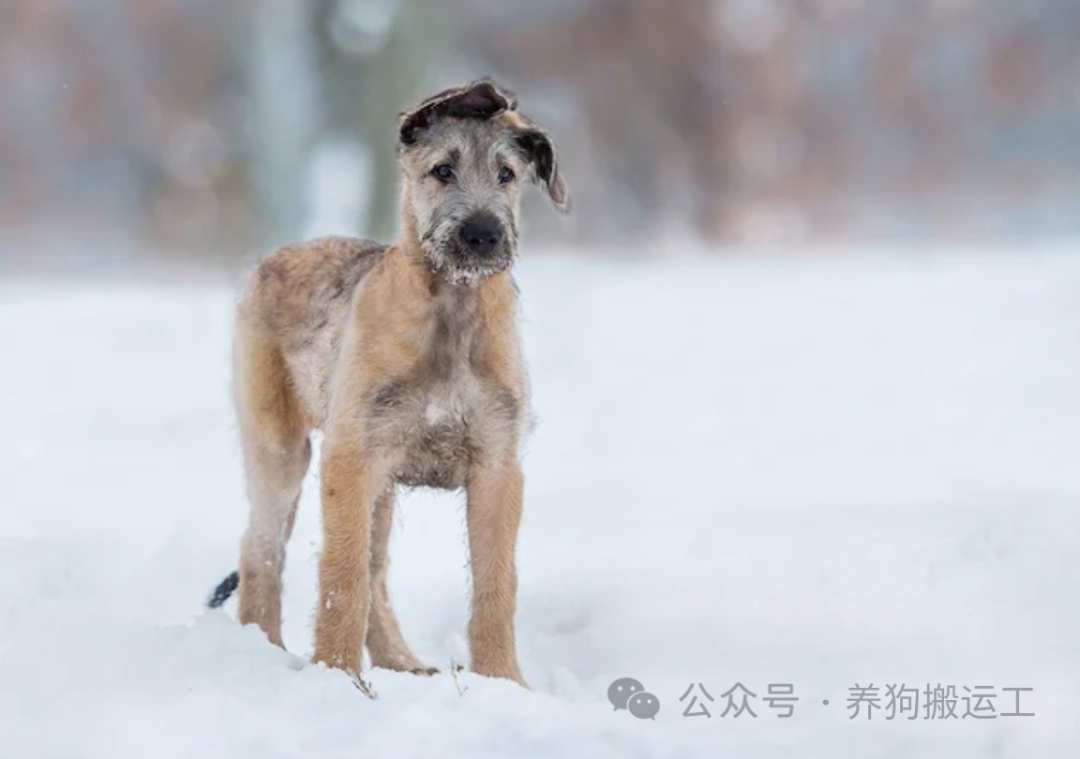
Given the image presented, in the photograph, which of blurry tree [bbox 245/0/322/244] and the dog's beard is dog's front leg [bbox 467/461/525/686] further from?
blurry tree [bbox 245/0/322/244]

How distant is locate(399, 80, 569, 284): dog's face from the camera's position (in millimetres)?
5484

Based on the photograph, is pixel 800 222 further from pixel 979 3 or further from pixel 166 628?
pixel 166 628

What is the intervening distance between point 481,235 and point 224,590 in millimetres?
2291

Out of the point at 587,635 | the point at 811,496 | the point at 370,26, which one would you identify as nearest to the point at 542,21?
the point at 370,26

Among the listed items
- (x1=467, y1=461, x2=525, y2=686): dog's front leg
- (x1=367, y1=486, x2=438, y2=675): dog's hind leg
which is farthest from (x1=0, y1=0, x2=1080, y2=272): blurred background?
(x1=467, y1=461, x2=525, y2=686): dog's front leg

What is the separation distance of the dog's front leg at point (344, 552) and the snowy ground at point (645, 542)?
0.53 ft

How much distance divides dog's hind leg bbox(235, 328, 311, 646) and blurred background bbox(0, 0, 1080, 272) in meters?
14.1

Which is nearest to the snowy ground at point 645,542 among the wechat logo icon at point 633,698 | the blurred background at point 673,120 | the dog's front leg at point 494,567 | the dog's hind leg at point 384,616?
the wechat logo icon at point 633,698

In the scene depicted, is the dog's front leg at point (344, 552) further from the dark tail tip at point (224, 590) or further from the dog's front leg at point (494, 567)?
the dark tail tip at point (224, 590)

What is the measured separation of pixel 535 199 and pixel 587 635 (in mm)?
11399

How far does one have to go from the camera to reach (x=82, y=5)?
22.4 m

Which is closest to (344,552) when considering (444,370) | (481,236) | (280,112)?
(444,370)

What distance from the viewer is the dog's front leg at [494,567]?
18.9ft

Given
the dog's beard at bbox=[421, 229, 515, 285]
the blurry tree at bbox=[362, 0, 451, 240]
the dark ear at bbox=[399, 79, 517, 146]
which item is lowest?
the dog's beard at bbox=[421, 229, 515, 285]
